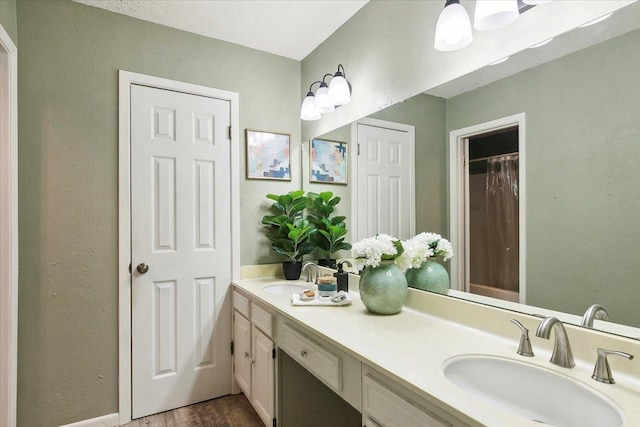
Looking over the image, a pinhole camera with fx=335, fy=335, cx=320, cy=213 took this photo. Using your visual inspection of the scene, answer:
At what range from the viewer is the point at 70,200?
1924 mm

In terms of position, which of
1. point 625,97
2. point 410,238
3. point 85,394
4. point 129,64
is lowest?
→ point 85,394

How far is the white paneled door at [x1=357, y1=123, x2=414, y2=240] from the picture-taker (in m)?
1.75

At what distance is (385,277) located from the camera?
57.7 inches

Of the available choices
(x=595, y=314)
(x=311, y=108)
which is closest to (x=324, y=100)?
(x=311, y=108)

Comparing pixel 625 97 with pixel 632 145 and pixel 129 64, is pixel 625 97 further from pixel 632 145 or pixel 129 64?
pixel 129 64

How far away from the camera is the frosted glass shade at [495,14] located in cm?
116

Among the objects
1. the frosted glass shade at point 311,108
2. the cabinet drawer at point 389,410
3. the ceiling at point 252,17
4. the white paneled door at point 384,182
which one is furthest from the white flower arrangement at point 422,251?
the ceiling at point 252,17

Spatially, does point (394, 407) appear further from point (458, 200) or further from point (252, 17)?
point (252, 17)

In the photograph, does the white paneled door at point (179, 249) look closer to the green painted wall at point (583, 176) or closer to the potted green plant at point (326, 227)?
the potted green plant at point (326, 227)

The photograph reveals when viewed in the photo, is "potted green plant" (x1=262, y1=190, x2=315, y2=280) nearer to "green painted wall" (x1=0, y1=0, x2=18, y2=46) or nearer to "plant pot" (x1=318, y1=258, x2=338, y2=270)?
"plant pot" (x1=318, y1=258, x2=338, y2=270)

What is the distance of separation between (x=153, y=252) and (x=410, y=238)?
1.58 meters

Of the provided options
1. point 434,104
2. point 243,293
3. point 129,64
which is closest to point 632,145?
point 434,104

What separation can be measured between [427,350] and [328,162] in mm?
1554

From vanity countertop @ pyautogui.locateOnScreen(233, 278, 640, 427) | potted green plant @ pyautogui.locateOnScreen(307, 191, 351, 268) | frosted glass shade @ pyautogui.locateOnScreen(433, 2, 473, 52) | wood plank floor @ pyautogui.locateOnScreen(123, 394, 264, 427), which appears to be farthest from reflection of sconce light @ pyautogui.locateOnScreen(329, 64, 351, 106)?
wood plank floor @ pyautogui.locateOnScreen(123, 394, 264, 427)
